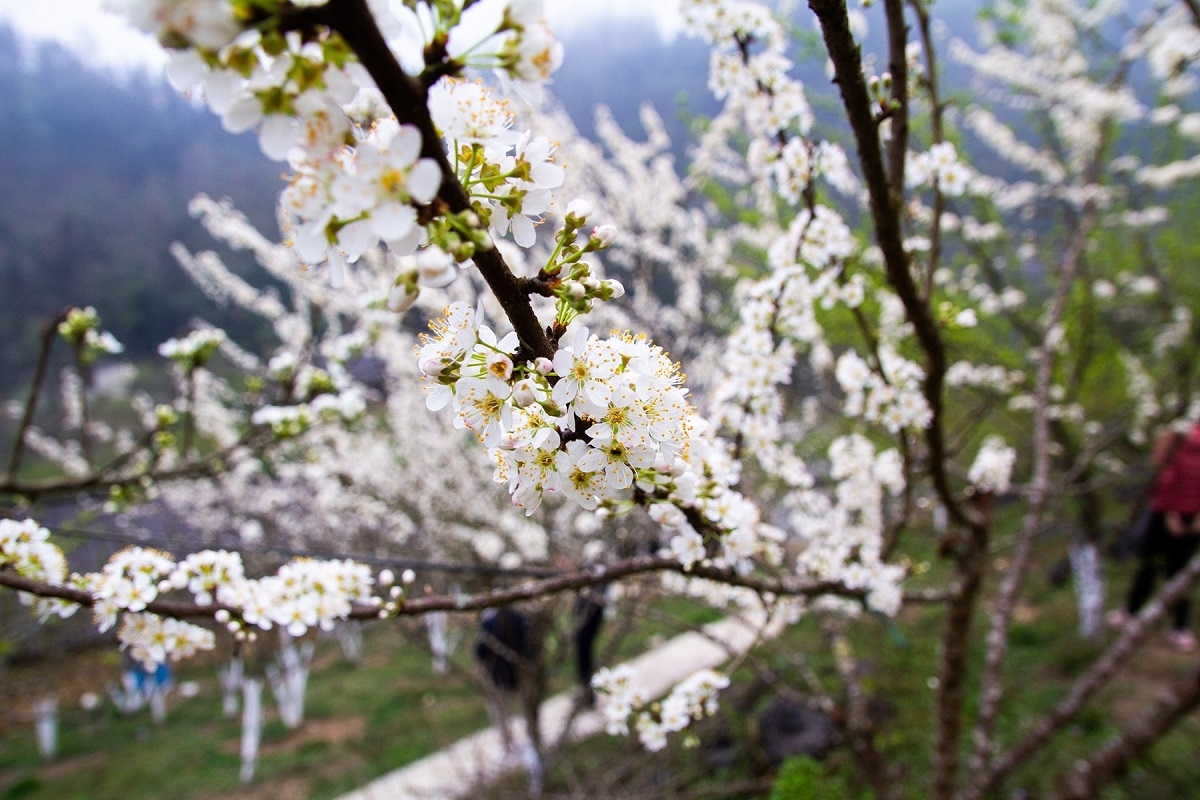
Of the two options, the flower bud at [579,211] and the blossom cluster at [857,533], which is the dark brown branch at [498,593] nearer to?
the blossom cluster at [857,533]

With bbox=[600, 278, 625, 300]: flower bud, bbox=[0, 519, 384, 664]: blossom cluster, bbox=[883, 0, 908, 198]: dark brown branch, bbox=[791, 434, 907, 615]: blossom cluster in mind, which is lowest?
bbox=[791, 434, 907, 615]: blossom cluster

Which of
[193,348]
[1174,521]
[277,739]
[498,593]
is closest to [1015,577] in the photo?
[1174,521]

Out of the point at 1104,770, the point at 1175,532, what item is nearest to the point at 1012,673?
the point at 1175,532

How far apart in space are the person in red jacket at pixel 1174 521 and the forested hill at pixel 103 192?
23083 millimetres

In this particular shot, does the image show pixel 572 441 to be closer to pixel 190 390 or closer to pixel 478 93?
pixel 478 93

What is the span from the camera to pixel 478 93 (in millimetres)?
742

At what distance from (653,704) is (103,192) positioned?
143 feet

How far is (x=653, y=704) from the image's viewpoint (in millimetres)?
1656

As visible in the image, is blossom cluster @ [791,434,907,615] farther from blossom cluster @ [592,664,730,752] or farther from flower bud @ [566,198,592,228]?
flower bud @ [566,198,592,228]

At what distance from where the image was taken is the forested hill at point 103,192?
2494 centimetres

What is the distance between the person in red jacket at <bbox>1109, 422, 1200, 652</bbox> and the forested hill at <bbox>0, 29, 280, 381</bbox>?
23.1 metres

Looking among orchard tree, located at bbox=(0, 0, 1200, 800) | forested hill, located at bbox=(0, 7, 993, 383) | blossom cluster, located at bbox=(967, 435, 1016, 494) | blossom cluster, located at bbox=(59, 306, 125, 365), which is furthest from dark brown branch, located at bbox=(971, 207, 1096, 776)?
forested hill, located at bbox=(0, 7, 993, 383)

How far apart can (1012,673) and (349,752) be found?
6757 millimetres

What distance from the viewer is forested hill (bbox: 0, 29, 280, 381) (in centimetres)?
2494
